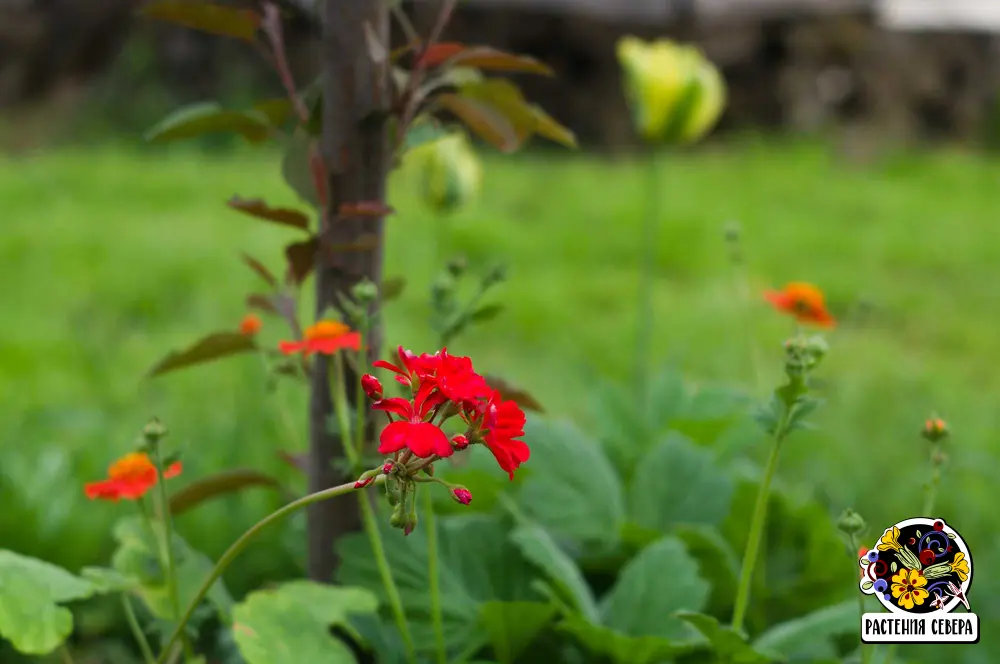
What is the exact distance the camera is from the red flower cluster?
502 millimetres

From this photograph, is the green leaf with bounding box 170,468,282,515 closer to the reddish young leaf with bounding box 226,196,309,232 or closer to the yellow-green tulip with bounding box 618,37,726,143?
the reddish young leaf with bounding box 226,196,309,232

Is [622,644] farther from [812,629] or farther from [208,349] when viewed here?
[208,349]

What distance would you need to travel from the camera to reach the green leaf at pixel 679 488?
98 cm

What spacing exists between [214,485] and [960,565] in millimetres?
570

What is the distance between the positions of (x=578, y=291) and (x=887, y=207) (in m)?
1.45

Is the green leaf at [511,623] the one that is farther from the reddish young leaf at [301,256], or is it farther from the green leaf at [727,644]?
the reddish young leaf at [301,256]

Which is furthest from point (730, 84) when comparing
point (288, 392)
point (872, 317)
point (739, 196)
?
point (288, 392)

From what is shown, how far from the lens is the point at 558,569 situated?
824 millimetres

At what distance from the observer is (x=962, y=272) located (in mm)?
2814

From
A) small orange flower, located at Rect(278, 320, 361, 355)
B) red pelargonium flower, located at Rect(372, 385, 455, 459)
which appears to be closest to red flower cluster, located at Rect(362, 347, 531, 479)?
red pelargonium flower, located at Rect(372, 385, 455, 459)

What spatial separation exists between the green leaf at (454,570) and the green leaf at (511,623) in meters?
0.01

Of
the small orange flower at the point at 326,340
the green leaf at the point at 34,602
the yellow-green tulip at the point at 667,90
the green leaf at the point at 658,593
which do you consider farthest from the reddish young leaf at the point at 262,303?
the yellow-green tulip at the point at 667,90

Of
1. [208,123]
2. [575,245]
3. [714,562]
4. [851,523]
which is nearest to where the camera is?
[851,523]

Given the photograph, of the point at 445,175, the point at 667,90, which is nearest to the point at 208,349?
the point at 445,175
